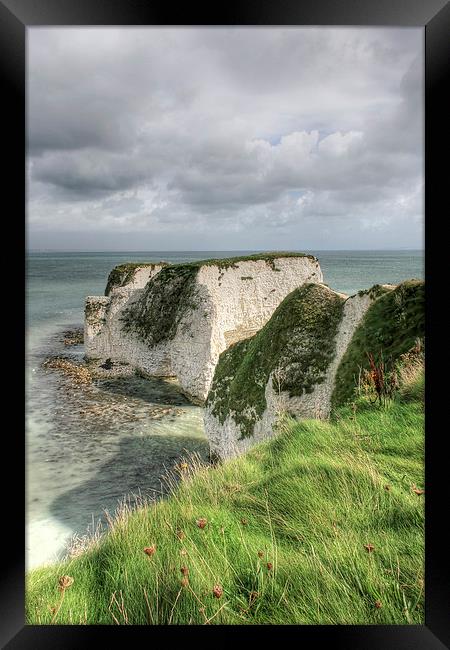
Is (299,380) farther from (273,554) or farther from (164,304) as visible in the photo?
(164,304)

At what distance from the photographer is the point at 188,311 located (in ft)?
89.8

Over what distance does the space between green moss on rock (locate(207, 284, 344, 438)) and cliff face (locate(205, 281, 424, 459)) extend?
23mm

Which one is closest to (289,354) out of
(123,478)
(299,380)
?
(299,380)

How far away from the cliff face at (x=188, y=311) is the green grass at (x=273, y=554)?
2106 centimetres

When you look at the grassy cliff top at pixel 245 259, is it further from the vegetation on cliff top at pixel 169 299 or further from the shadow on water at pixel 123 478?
the shadow on water at pixel 123 478

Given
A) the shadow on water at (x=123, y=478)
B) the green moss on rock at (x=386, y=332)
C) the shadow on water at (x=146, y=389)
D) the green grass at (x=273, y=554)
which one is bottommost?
the shadow on water at (x=123, y=478)

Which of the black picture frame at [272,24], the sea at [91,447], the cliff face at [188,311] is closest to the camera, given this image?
the black picture frame at [272,24]

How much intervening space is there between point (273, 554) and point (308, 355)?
7.23m

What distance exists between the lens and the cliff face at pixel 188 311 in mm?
26906

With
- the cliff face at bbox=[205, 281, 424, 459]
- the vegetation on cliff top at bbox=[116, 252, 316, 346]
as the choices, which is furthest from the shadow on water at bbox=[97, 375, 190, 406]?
the cliff face at bbox=[205, 281, 424, 459]

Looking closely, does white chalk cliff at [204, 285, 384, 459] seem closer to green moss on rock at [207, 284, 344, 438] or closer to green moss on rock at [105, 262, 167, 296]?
green moss on rock at [207, 284, 344, 438]

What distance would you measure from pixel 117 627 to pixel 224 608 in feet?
2.43

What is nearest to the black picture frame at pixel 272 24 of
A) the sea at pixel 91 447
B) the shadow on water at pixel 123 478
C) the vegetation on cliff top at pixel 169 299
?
the sea at pixel 91 447
